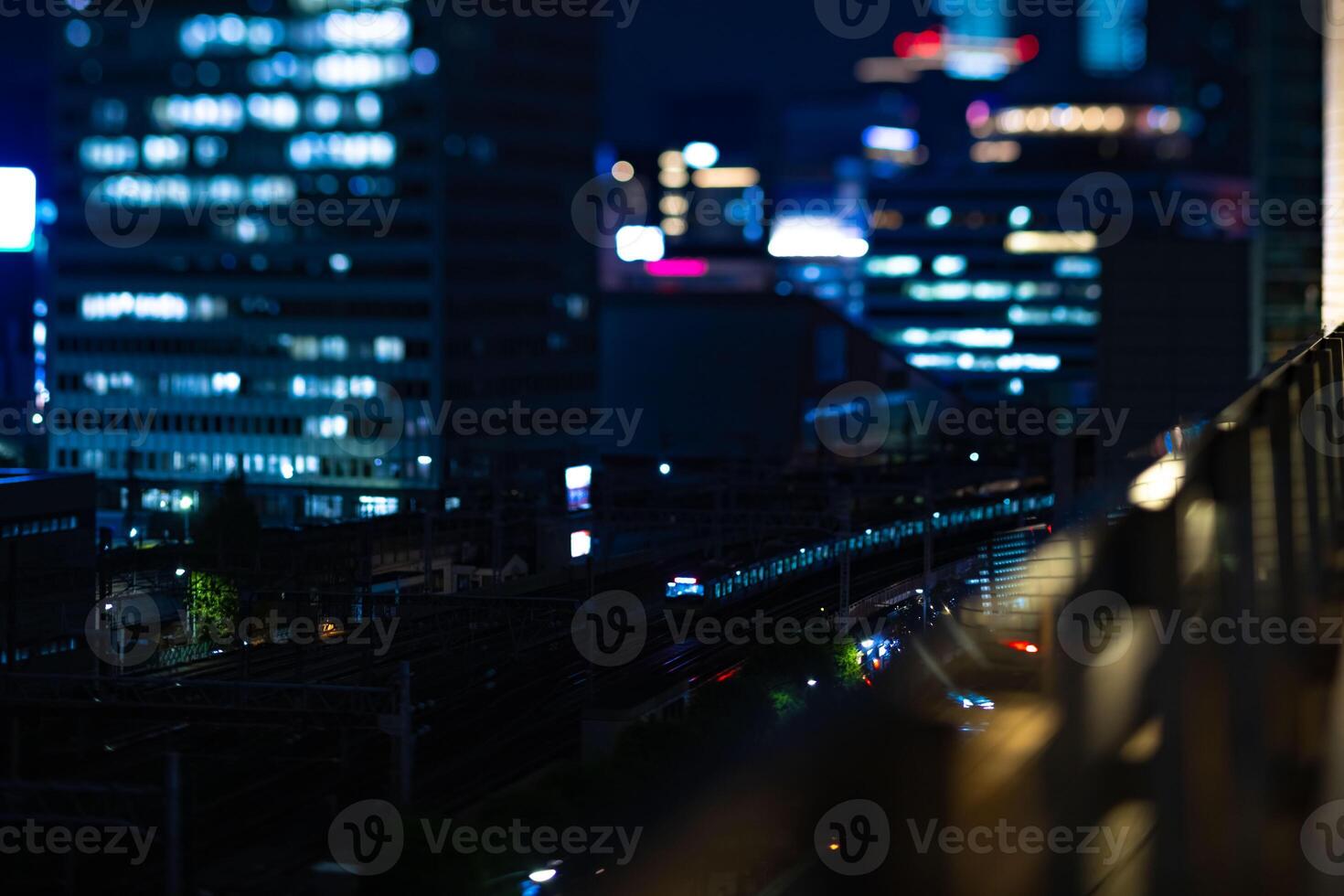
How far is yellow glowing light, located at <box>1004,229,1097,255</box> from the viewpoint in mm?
68562

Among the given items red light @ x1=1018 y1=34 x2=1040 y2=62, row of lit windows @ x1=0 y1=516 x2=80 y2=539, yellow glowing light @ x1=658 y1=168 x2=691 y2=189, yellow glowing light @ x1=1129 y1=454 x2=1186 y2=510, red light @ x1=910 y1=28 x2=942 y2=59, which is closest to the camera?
yellow glowing light @ x1=1129 y1=454 x2=1186 y2=510

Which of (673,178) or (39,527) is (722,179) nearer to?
(673,178)

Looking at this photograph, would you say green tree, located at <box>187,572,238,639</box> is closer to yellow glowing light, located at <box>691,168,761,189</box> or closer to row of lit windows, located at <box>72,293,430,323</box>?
row of lit windows, located at <box>72,293,430,323</box>

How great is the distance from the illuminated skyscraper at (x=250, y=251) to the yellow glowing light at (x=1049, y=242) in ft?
92.2

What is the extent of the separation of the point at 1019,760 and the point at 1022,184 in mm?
64551

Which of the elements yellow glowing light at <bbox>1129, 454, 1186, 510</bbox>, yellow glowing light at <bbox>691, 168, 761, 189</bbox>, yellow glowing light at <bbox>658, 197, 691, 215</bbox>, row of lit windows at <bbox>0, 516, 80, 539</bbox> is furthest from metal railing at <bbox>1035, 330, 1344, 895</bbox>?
yellow glowing light at <bbox>691, 168, 761, 189</bbox>

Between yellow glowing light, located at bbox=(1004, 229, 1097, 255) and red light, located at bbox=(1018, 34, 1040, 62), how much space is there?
242ft

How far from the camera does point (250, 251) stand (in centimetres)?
5288

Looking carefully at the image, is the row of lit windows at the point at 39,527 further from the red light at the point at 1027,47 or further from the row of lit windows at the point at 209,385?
the red light at the point at 1027,47

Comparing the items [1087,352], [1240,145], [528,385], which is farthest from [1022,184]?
[1240,145]

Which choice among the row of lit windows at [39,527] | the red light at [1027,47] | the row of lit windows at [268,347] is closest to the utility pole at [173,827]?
the row of lit windows at [39,527]

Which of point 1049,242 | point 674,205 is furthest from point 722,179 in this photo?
point 1049,242

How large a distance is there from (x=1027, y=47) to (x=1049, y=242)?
80.2 meters

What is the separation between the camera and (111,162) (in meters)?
52.8
